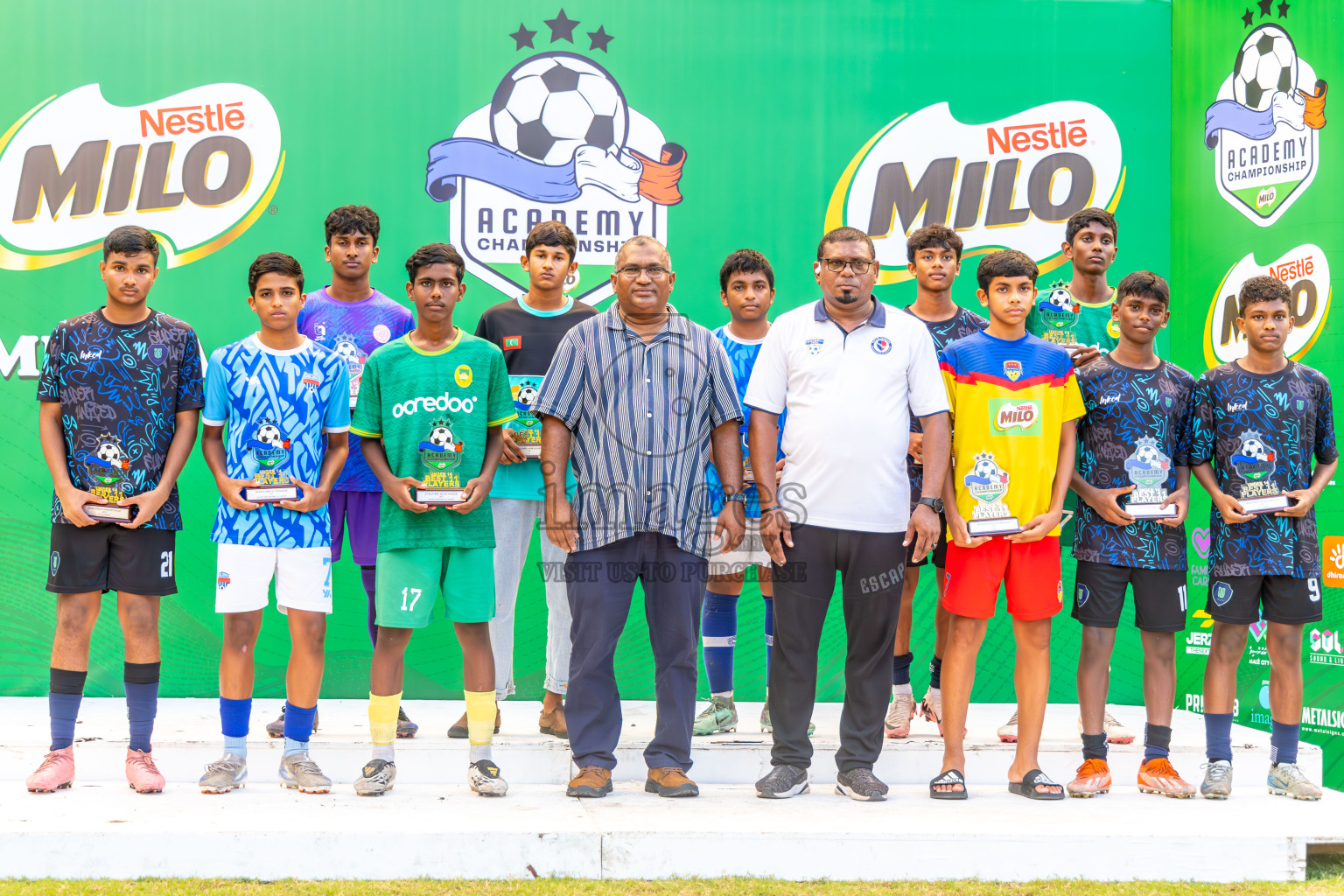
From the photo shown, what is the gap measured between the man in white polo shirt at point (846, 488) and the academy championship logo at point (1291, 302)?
2198 millimetres

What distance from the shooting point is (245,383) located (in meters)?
3.78

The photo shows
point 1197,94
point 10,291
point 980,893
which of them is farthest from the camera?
point 1197,94

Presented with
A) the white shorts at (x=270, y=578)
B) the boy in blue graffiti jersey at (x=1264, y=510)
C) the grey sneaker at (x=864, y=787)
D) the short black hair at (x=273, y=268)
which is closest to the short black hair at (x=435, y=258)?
the short black hair at (x=273, y=268)

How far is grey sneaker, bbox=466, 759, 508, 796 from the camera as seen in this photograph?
12.4 feet

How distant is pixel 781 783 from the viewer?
3.84 metres

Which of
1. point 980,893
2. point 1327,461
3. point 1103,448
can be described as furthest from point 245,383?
point 1327,461

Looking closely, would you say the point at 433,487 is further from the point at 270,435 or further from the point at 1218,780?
the point at 1218,780

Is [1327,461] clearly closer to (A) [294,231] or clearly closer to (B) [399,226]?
(B) [399,226]

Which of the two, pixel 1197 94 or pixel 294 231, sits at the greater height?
pixel 1197 94

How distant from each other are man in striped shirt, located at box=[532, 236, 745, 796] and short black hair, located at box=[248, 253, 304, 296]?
100 centimetres

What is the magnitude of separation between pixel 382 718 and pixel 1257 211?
4.78 metres

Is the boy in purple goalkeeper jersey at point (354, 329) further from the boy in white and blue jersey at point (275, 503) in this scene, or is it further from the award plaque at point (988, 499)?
the award plaque at point (988, 499)

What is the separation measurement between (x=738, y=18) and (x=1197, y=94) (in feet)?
8.13

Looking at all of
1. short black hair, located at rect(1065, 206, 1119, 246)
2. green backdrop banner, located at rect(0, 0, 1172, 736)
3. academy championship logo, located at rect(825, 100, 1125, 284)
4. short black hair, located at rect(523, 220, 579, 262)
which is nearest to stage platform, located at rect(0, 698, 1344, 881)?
green backdrop banner, located at rect(0, 0, 1172, 736)
